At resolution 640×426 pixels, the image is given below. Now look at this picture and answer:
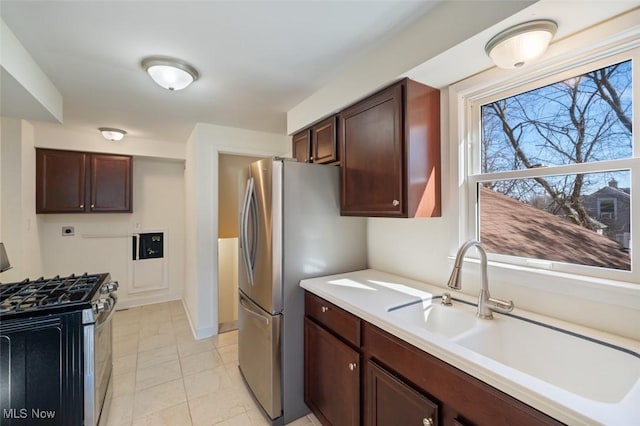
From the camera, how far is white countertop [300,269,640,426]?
0.69 meters

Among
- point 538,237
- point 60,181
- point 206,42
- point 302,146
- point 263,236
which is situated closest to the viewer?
point 538,237

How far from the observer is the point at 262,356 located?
6.30ft

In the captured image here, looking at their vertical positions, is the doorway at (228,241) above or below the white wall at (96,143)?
below

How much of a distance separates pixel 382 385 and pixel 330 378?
45cm

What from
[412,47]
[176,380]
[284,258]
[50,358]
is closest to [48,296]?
[50,358]

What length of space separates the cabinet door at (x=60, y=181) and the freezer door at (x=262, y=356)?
2.75 metres

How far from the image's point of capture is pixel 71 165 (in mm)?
3373

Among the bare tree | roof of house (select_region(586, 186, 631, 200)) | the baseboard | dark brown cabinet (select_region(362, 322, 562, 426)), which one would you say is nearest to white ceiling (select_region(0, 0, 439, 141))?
the bare tree

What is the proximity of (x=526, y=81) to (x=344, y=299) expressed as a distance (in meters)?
1.46

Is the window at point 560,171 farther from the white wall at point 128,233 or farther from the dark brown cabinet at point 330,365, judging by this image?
the white wall at point 128,233

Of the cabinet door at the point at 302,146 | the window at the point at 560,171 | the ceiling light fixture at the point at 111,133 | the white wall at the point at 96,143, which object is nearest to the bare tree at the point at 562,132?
the window at the point at 560,171

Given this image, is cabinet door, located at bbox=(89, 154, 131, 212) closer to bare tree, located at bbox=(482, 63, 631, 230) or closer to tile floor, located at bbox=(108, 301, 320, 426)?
tile floor, located at bbox=(108, 301, 320, 426)

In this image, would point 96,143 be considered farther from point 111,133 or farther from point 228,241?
point 228,241

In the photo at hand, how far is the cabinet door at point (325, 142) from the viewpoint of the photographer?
2170mm
